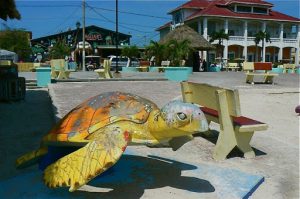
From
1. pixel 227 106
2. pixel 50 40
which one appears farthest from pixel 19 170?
pixel 50 40

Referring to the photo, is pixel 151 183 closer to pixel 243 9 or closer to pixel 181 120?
pixel 181 120

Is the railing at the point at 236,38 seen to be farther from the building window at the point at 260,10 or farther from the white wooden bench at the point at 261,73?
the white wooden bench at the point at 261,73

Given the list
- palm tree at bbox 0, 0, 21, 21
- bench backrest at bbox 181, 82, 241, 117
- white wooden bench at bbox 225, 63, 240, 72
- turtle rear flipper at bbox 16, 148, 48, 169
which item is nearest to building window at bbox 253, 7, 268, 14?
white wooden bench at bbox 225, 63, 240, 72

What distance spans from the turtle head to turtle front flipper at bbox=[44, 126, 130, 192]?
13.1 inches

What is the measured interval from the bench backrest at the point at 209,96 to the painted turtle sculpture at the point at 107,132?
5.44ft

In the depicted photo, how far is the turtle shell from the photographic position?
12.0 ft

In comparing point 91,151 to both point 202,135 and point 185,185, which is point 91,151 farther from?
point 202,135

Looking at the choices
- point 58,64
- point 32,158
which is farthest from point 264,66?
point 32,158

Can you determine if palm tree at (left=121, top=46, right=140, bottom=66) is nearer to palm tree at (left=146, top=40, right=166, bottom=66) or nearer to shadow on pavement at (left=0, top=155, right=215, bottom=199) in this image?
palm tree at (left=146, top=40, right=166, bottom=66)

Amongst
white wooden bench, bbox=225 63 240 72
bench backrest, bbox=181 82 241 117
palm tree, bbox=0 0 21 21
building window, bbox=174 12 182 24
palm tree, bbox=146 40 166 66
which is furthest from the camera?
building window, bbox=174 12 182 24

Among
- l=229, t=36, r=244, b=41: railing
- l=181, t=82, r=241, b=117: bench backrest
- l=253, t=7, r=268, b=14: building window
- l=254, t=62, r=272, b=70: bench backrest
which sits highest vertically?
l=253, t=7, r=268, b=14: building window

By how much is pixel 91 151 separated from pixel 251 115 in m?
6.36

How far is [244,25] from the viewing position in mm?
59594

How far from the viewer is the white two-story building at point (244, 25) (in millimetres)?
57375
